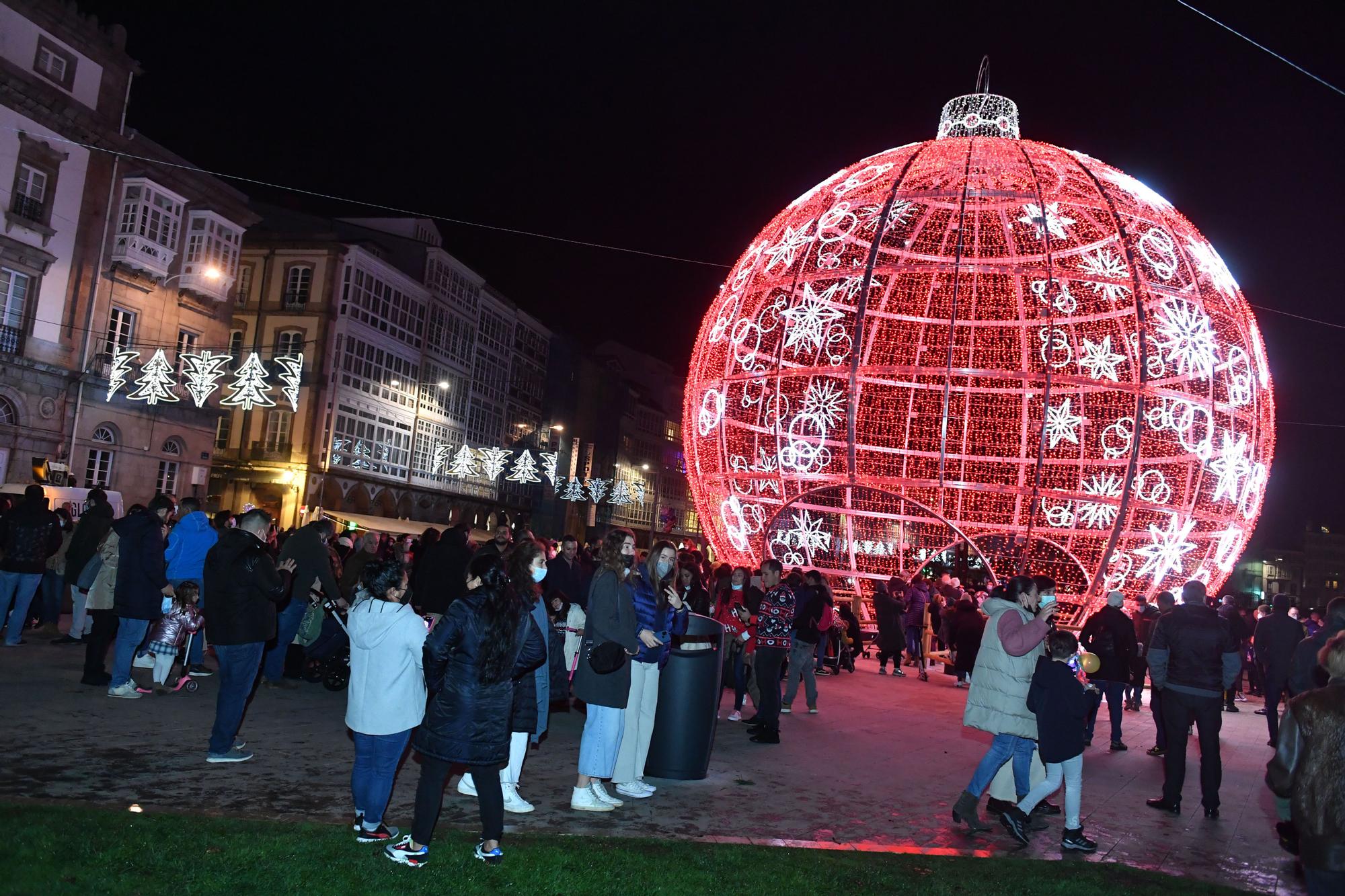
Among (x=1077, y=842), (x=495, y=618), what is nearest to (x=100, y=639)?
(x=495, y=618)

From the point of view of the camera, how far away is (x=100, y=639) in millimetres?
10016

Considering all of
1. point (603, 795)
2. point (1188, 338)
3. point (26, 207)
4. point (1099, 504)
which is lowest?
point (603, 795)

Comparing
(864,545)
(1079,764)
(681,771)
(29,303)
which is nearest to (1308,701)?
(1079,764)

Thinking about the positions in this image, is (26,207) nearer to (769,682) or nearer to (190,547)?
(190,547)

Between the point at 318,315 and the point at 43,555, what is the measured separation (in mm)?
31349

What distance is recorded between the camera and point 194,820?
5.68 metres

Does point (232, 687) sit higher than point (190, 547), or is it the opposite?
point (190, 547)

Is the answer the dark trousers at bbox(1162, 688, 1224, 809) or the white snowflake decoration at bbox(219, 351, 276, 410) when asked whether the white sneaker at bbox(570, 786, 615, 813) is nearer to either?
the dark trousers at bbox(1162, 688, 1224, 809)

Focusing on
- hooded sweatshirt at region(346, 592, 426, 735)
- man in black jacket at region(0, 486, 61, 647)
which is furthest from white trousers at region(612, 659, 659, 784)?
man in black jacket at region(0, 486, 61, 647)

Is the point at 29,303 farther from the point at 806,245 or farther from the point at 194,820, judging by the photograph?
the point at 194,820

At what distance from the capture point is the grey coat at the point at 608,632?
6.83 m

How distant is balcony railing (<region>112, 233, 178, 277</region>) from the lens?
3033 centimetres

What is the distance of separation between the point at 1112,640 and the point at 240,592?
363 inches

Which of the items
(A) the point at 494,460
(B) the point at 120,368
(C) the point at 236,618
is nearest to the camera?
(C) the point at 236,618
